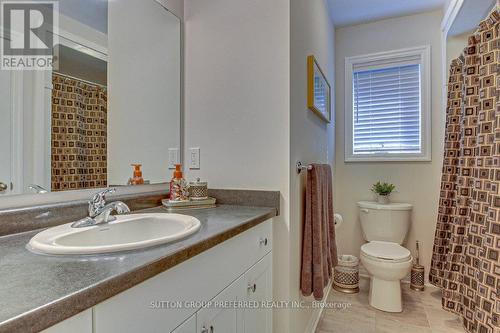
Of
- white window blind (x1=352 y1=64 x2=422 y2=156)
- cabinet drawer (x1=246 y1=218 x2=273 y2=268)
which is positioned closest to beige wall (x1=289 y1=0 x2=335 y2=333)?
cabinet drawer (x1=246 y1=218 x2=273 y2=268)

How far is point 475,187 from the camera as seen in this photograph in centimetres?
158

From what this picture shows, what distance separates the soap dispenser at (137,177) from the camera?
1.31 m

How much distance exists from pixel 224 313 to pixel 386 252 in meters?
1.58

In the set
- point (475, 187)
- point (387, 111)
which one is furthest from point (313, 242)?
point (387, 111)

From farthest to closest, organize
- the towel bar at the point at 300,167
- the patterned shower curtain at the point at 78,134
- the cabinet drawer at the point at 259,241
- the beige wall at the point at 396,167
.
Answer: the beige wall at the point at 396,167 < the towel bar at the point at 300,167 < the cabinet drawer at the point at 259,241 < the patterned shower curtain at the point at 78,134

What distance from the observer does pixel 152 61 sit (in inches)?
57.9

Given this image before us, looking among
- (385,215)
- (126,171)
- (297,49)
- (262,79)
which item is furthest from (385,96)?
(126,171)

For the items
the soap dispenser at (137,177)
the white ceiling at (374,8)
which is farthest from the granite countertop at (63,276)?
the white ceiling at (374,8)

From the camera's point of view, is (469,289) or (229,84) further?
(469,289)

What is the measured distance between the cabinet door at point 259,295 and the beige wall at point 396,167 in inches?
65.2

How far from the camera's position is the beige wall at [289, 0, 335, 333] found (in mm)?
1379

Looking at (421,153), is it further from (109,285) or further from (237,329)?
(109,285)

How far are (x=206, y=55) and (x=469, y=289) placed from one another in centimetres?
200

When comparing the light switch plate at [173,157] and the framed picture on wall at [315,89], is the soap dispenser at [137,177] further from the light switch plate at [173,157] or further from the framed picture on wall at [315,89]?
the framed picture on wall at [315,89]
